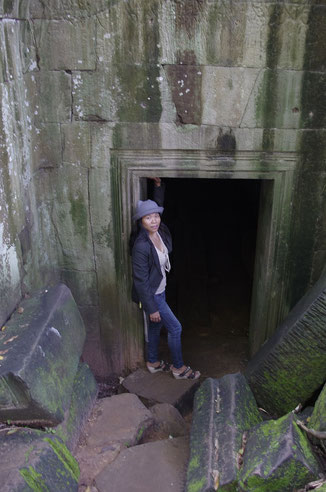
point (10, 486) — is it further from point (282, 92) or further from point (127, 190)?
point (282, 92)

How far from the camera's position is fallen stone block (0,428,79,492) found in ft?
7.62

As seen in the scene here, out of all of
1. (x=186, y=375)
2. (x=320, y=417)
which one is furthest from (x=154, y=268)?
(x=320, y=417)

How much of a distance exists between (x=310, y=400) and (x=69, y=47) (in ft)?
11.5

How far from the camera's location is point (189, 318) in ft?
19.8

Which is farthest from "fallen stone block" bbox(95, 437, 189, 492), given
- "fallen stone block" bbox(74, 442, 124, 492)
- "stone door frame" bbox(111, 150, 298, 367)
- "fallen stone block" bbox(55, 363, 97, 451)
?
"stone door frame" bbox(111, 150, 298, 367)

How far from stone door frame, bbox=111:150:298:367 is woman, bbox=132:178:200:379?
0.17 metres

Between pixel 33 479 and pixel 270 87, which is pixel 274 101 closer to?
pixel 270 87

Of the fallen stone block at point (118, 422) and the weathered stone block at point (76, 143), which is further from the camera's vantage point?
the weathered stone block at point (76, 143)

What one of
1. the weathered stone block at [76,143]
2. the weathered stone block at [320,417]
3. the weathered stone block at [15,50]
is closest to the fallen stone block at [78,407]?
the weathered stone block at [320,417]

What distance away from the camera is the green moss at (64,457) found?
266 centimetres

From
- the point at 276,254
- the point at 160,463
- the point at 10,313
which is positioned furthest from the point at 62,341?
the point at 276,254

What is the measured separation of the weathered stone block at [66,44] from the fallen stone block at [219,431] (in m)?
2.79

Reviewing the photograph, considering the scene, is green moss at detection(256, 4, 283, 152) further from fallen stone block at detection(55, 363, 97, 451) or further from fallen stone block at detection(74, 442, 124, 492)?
fallen stone block at detection(74, 442, 124, 492)

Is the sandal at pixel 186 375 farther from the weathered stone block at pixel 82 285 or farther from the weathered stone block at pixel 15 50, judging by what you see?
the weathered stone block at pixel 15 50
